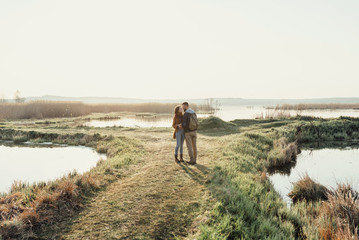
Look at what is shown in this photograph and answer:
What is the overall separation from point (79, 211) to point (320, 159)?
12194 mm

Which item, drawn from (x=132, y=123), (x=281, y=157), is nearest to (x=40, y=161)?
(x=281, y=157)

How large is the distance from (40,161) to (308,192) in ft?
38.1

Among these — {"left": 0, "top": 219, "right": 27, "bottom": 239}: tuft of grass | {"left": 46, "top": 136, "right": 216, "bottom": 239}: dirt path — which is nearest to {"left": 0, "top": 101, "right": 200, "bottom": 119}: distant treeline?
{"left": 46, "top": 136, "right": 216, "bottom": 239}: dirt path

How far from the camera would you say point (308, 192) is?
703 cm

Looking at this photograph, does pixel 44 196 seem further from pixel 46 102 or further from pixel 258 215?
pixel 46 102

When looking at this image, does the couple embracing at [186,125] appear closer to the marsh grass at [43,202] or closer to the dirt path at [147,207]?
the dirt path at [147,207]

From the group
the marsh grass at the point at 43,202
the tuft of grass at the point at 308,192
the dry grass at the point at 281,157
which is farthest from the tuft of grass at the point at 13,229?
the dry grass at the point at 281,157

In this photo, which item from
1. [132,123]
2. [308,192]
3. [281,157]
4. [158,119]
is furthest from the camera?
[158,119]

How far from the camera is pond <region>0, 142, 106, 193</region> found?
28.4ft

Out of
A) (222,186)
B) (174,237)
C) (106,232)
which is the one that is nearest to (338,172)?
(222,186)

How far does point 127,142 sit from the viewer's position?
13.3 metres

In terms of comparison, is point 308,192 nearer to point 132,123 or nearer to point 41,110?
point 132,123

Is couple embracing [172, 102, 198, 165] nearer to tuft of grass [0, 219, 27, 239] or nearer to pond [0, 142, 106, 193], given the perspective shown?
pond [0, 142, 106, 193]

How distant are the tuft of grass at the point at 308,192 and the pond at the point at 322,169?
0.24 m
